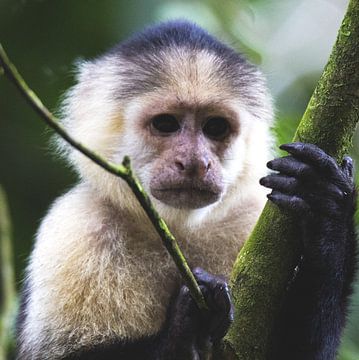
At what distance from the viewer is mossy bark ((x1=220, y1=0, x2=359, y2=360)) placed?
3236 mm

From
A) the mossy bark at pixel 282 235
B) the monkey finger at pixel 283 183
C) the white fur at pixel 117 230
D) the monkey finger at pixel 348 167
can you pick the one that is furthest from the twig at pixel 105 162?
the white fur at pixel 117 230

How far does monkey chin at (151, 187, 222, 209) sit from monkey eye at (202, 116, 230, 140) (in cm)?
46

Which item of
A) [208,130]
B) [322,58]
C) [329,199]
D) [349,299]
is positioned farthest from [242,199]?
[322,58]

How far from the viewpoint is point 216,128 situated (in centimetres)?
473

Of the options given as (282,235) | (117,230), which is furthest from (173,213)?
(282,235)

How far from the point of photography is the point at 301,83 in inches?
272

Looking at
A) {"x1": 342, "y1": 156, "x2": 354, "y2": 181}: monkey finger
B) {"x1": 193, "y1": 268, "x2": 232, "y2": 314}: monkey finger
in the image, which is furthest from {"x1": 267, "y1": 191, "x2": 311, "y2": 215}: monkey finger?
{"x1": 193, "y1": 268, "x2": 232, "y2": 314}: monkey finger

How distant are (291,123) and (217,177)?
4.43 ft

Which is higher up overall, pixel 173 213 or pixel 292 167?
pixel 292 167

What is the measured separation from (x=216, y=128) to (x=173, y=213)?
0.63m

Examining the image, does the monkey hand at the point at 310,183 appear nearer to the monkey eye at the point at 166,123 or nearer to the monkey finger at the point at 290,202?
the monkey finger at the point at 290,202

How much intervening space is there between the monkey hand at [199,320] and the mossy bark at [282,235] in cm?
14

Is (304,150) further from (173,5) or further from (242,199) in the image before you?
(173,5)

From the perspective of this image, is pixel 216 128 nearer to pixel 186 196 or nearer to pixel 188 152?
pixel 188 152
